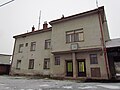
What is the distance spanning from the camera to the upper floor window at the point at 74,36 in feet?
43.9

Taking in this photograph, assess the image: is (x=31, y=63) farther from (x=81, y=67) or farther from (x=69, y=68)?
(x=81, y=67)

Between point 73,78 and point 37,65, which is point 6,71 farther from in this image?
point 73,78

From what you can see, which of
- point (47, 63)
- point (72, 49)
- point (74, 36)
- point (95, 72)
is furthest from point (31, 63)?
point (95, 72)

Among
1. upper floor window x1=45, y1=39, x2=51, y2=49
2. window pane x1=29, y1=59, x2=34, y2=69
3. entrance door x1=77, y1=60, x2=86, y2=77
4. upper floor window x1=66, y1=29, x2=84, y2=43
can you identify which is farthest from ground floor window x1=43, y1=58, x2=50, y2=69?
entrance door x1=77, y1=60, x2=86, y2=77

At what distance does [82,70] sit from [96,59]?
199 centimetres

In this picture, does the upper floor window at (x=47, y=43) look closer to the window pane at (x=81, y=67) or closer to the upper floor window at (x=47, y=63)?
the upper floor window at (x=47, y=63)

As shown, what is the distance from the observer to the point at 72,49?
13.0 m

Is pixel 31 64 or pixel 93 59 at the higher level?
pixel 93 59

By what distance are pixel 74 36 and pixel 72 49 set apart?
1660 mm

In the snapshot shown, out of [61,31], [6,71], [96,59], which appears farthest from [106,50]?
[6,71]

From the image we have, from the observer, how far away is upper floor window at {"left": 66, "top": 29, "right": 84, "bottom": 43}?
1337 centimetres

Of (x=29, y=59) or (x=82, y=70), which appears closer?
(x=82, y=70)

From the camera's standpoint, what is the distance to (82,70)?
42.2ft

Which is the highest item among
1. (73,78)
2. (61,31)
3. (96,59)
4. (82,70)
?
(61,31)
